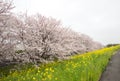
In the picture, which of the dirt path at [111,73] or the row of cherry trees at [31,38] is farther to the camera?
the dirt path at [111,73]

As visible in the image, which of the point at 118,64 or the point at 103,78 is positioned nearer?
the point at 103,78

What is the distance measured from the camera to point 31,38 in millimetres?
18703

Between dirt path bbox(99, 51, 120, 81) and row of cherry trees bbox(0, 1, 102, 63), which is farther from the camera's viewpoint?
dirt path bbox(99, 51, 120, 81)

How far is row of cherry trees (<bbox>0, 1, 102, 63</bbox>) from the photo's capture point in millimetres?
15453

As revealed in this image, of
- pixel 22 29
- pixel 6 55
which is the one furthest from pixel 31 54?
pixel 6 55

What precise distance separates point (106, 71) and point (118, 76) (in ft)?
5.65

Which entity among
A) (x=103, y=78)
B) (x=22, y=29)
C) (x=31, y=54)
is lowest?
(x=103, y=78)

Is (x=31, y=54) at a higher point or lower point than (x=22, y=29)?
lower

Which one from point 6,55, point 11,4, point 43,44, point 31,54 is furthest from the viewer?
point 43,44

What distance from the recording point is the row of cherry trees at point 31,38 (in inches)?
608

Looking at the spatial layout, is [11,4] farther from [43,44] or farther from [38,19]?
[38,19]

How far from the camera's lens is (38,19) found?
22.5 m

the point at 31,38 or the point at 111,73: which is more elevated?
the point at 31,38

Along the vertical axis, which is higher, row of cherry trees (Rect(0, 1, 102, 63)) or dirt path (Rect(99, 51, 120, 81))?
row of cherry trees (Rect(0, 1, 102, 63))
